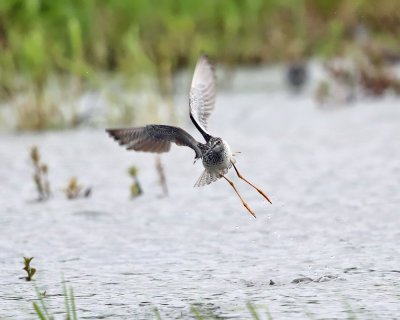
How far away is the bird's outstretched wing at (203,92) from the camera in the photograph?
131 inches

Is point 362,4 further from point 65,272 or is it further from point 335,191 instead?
point 65,272

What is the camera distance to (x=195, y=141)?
300 centimetres

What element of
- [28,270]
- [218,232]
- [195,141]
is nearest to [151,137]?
[195,141]

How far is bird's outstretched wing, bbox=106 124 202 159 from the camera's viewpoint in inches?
120

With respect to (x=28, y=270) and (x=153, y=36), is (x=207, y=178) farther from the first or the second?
(x=153, y=36)

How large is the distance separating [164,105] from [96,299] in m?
4.41

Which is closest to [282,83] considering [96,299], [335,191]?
[335,191]

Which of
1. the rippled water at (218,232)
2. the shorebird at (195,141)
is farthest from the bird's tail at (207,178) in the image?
the rippled water at (218,232)

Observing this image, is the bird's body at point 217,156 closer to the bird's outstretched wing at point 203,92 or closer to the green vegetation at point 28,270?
the bird's outstretched wing at point 203,92

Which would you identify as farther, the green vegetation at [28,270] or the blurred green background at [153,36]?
the blurred green background at [153,36]

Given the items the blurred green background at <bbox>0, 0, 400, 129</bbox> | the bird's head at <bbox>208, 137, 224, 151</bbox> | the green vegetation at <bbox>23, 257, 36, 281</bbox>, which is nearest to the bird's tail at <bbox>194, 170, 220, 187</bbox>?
the bird's head at <bbox>208, 137, 224, 151</bbox>

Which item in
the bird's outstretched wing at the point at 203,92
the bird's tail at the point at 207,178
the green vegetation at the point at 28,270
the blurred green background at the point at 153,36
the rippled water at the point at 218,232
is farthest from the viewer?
the blurred green background at the point at 153,36

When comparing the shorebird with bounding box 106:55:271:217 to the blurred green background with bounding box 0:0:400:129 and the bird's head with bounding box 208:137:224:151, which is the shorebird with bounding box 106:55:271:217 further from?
the blurred green background with bounding box 0:0:400:129

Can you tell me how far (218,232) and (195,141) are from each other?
76 cm
